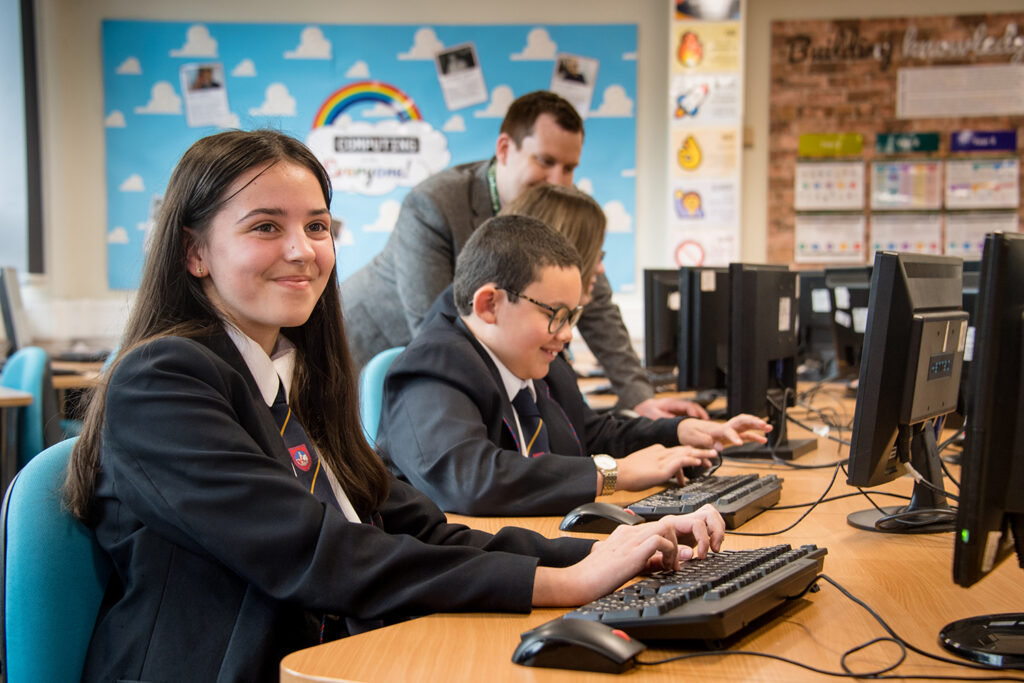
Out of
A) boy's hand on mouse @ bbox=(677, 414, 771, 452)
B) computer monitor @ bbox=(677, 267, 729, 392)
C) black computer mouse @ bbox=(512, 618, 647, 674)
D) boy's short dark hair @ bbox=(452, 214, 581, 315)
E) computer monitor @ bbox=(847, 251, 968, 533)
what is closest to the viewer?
black computer mouse @ bbox=(512, 618, 647, 674)

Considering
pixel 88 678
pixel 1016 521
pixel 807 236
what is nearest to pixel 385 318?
pixel 88 678

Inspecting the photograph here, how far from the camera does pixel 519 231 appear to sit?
1.65 metres

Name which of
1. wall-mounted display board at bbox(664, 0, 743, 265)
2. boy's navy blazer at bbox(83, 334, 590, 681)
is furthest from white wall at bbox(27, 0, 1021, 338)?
boy's navy blazer at bbox(83, 334, 590, 681)

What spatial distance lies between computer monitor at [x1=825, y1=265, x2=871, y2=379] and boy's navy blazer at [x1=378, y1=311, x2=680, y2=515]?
6.13 ft

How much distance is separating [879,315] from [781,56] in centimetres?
426

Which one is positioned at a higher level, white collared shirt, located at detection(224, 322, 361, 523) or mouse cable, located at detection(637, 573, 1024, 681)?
white collared shirt, located at detection(224, 322, 361, 523)

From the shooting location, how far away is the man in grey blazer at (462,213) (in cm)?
245

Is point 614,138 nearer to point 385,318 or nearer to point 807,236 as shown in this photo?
point 807,236

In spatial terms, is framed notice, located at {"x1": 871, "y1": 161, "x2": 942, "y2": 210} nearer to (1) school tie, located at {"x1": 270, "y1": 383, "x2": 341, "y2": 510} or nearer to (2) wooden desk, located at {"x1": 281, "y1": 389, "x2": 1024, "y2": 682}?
(2) wooden desk, located at {"x1": 281, "y1": 389, "x2": 1024, "y2": 682}

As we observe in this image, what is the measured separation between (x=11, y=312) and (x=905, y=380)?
402cm

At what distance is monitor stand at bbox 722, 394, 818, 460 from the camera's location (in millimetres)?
1985

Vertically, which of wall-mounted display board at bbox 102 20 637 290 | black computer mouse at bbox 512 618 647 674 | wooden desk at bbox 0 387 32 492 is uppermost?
wall-mounted display board at bbox 102 20 637 290

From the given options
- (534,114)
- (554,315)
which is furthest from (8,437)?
(554,315)

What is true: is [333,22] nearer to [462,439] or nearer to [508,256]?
[508,256]
